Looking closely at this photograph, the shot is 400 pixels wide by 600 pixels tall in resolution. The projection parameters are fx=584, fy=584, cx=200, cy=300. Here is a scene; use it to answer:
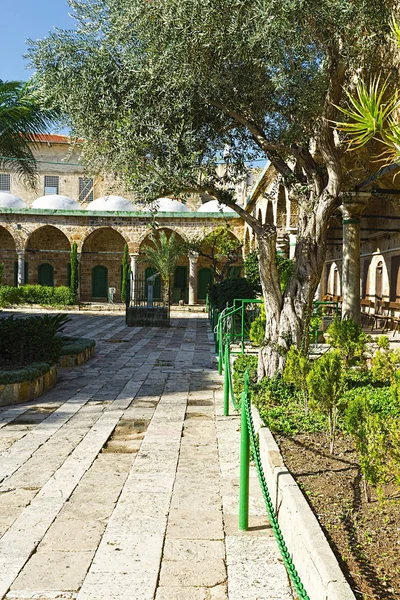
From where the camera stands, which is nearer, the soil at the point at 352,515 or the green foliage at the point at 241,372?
the soil at the point at 352,515

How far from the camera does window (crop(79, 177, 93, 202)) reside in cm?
3647

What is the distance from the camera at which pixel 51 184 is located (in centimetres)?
3681

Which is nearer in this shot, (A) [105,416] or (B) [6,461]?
(B) [6,461]

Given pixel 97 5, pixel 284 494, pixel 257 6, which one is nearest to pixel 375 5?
pixel 257 6

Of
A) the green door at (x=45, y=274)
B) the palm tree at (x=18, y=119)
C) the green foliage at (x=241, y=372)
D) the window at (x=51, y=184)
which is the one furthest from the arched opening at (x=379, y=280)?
the window at (x=51, y=184)

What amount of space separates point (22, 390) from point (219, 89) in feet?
14.4

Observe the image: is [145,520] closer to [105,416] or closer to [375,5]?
[105,416]

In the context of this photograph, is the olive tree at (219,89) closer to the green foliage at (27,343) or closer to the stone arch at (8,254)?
the green foliage at (27,343)

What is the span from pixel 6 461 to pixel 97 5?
5.39 metres

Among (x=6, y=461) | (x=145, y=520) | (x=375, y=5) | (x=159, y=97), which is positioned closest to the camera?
(x=145, y=520)

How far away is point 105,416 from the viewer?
21.7ft

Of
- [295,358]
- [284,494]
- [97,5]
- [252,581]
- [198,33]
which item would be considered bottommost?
[252,581]

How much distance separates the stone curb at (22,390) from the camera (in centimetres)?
719

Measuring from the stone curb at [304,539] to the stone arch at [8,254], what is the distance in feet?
98.9
